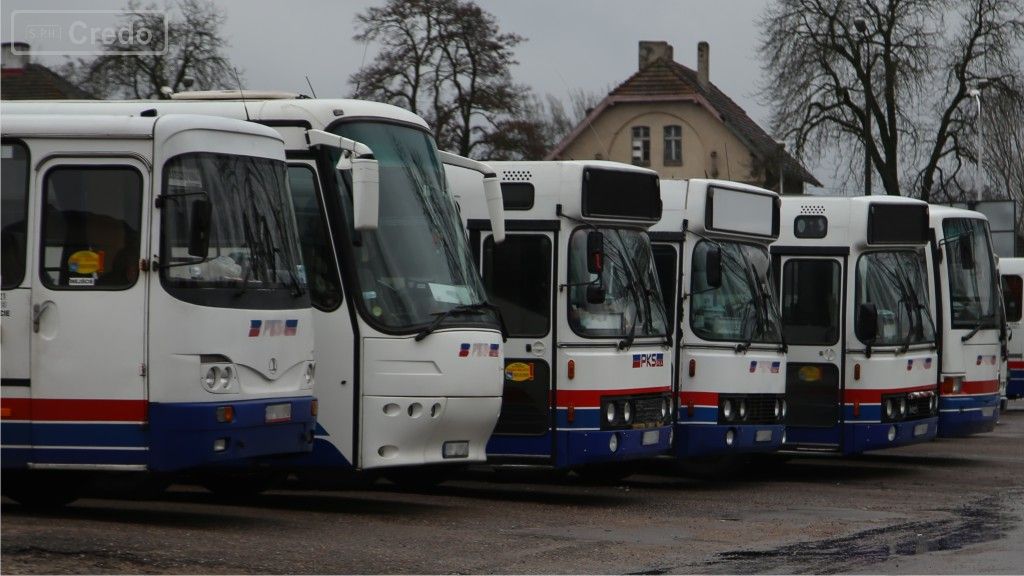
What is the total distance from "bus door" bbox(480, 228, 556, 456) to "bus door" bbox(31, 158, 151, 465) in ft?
14.6

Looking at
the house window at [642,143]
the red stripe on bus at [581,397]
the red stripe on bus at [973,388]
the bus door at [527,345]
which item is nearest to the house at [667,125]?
the house window at [642,143]

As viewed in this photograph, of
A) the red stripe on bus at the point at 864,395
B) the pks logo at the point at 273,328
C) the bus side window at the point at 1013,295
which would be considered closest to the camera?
the pks logo at the point at 273,328

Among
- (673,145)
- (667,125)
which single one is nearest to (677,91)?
(667,125)

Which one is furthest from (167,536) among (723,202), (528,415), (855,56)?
(855,56)

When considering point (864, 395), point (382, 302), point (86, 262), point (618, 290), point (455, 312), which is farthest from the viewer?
point (864, 395)

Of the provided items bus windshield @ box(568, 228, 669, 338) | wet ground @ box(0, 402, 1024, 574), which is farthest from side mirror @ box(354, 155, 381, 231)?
bus windshield @ box(568, 228, 669, 338)

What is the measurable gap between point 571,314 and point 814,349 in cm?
452

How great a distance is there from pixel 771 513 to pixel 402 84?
2840 centimetres

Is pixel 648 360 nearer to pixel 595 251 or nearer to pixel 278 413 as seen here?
pixel 595 251

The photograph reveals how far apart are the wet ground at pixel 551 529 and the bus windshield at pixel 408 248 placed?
165 centimetres

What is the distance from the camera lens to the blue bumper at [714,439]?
16828 millimetres

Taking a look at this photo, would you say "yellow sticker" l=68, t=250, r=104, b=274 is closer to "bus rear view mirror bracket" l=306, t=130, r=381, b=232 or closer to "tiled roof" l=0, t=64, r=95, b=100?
"bus rear view mirror bracket" l=306, t=130, r=381, b=232

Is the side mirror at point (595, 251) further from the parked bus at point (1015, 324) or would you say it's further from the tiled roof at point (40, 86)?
the tiled roof at point (40, 86)

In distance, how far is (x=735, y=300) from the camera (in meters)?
17.2
